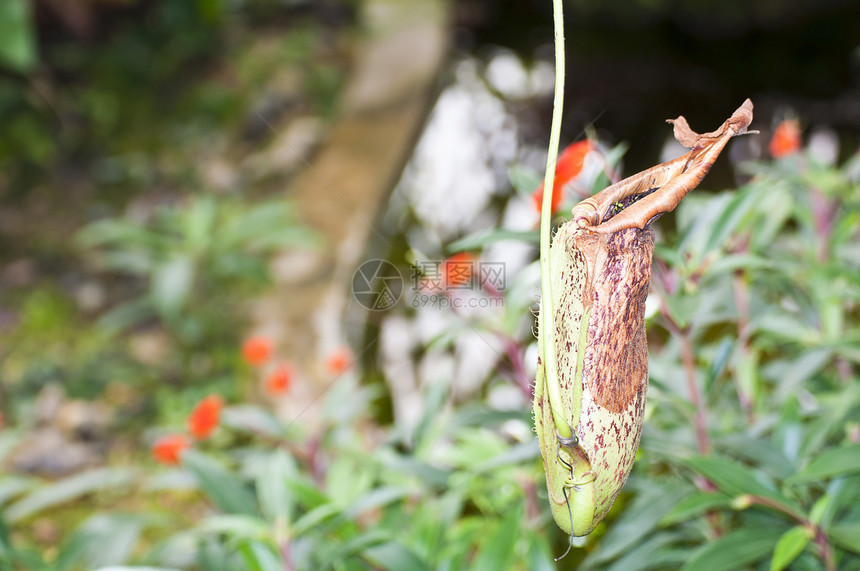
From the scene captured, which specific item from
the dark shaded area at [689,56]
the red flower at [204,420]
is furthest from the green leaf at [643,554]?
the dark shaded area at [689,56]

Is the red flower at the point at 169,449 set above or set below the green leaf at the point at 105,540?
above

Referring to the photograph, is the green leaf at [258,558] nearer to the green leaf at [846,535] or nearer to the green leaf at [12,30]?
the green leaf at [846,535]

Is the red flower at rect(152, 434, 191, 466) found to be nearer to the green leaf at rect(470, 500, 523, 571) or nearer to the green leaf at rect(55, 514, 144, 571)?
the green leaf at rect(55, 514, 144, 571)

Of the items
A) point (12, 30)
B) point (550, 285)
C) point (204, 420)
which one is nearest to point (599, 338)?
point (550, 285)

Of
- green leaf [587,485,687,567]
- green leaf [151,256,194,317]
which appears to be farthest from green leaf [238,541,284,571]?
green leaf [151,256,194,317]

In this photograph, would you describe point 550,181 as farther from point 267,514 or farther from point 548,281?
point 267,514

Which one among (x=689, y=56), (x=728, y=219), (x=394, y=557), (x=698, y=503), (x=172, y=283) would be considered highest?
(x=728, y=219)

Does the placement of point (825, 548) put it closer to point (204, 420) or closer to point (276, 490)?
point (276, 490)
